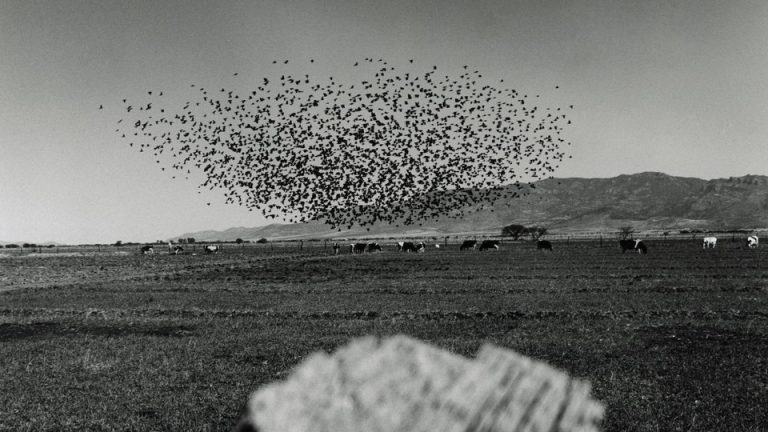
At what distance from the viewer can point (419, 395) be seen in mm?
954

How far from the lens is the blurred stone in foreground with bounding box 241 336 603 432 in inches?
35.6

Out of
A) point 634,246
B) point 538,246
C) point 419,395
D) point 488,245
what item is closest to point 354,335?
point 419,395

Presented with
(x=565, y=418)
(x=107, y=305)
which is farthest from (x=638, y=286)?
(x=565, y=418)

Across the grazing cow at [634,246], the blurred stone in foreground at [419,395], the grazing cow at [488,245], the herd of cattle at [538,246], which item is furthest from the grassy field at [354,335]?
the grazing cow at [488,245]

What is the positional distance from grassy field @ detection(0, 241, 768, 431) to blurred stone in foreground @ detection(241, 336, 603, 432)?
29.7ft

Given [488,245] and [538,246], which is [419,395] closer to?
[538,246]

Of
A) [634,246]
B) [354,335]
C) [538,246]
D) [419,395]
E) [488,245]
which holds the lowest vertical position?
[634,246]

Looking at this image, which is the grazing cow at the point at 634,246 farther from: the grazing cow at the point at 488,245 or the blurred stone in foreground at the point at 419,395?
the blurred stone in foreground at the point at 419,395

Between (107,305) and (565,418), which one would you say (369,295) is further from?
(565,418)

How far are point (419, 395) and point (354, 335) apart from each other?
16.5 metres

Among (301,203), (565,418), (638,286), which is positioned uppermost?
(301,203)

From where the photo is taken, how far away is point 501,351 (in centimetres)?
96

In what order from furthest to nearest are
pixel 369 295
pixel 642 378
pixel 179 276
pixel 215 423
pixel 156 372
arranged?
pixel 179 276, pixel 369 295, pixel 156 372, pixel 642 378, pixel 215 423

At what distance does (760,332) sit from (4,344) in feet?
74.2
